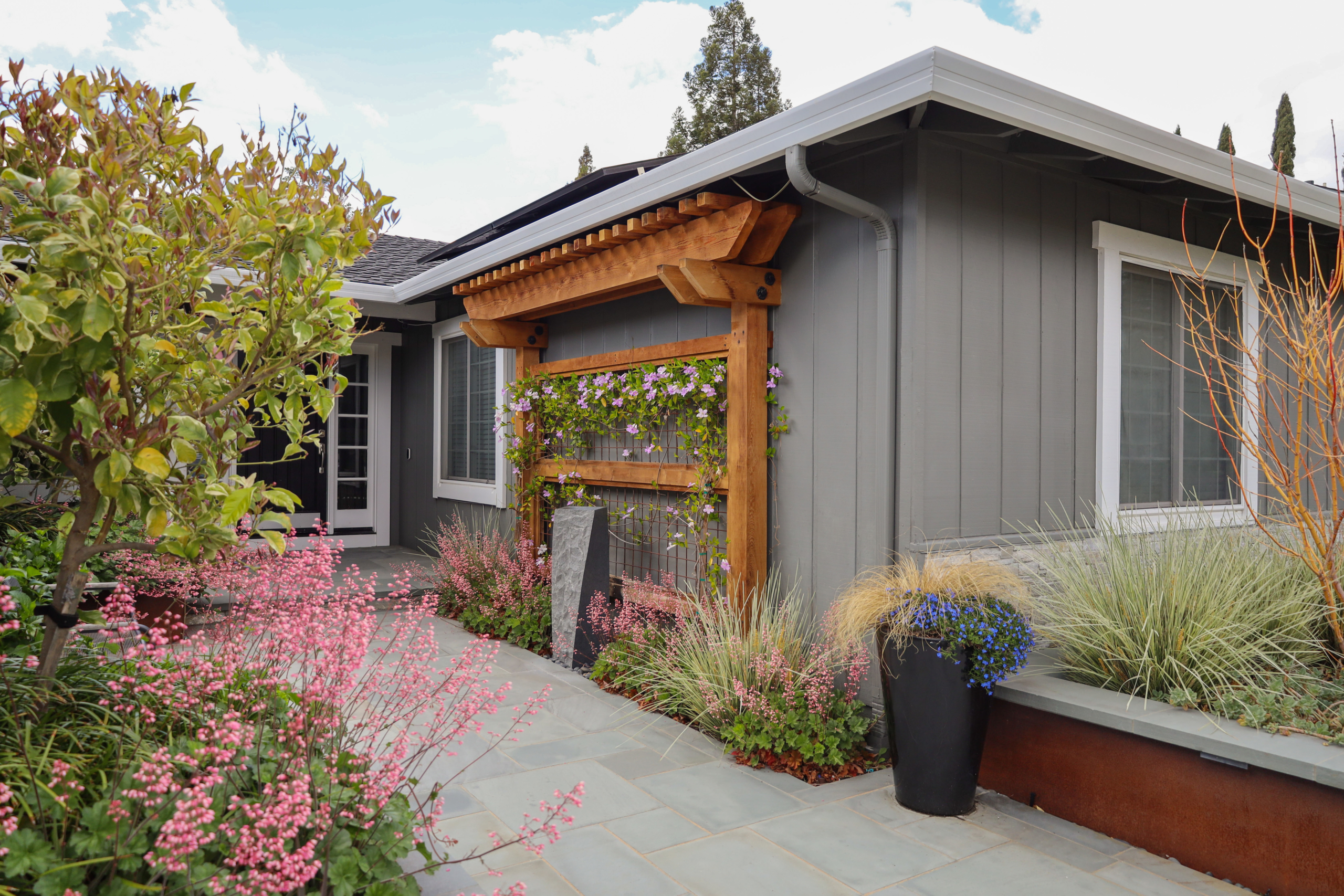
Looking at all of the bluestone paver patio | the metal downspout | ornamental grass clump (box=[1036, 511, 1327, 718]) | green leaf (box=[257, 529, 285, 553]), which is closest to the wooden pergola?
the metal downspout

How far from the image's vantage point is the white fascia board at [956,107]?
269cm

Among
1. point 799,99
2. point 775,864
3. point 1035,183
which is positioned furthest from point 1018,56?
point 775,864

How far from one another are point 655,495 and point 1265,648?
9.20ft

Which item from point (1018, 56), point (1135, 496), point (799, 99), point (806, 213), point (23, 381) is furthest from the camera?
→ point (799, 99)

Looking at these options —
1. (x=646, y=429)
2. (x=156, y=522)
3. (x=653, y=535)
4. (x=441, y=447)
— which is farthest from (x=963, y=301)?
(x=441, y=447)

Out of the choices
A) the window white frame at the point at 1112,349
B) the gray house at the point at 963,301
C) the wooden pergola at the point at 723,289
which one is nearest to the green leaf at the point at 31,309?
the gray house at the point at 963,301

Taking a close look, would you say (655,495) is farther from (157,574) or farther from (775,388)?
(157,574)

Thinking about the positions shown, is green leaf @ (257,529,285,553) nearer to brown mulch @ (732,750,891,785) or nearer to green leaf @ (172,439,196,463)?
green leaf @ (172,439,196,463)

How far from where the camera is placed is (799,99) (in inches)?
807

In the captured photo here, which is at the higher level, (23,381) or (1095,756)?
(23,381)

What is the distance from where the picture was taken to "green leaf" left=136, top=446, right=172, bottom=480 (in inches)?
55.6

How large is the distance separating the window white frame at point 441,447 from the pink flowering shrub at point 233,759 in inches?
143

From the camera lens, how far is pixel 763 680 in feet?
10.4

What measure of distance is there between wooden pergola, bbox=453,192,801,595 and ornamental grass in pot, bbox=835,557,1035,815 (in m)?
1.04
